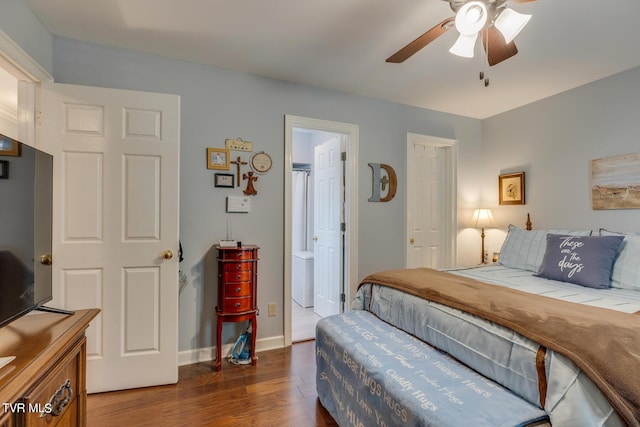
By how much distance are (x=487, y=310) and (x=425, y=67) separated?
203 centimetres

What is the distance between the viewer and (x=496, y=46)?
1686 millimetres

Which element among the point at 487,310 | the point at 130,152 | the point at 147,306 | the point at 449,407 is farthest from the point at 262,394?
the point at 130,152

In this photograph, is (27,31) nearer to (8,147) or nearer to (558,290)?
(8,147)

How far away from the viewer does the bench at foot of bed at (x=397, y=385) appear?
1092mm

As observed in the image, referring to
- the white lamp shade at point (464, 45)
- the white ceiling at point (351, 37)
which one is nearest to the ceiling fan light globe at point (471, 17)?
the white lamp shade at point (464, 45)

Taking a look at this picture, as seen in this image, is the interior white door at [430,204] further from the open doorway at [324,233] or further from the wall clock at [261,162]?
the wall clock at [261,162]

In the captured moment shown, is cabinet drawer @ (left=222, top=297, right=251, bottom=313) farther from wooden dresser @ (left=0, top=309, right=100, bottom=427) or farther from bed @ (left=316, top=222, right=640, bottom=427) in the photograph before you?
wooden dresser @ (left=0, top=309, right=100, bottom=427)

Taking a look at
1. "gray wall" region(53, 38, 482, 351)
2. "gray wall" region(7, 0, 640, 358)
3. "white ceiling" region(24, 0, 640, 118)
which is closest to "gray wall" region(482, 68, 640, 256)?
"gray wall" region(7, 0, 640, 358)

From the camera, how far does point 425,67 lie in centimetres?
254

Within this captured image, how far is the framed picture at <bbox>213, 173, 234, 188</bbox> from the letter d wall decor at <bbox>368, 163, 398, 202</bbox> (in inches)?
56.9

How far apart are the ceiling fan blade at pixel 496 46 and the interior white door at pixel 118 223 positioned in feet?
6.71

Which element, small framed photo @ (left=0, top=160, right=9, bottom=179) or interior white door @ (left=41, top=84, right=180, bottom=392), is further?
interior white door @ (left=41, top=84, right=180, bottom=392)

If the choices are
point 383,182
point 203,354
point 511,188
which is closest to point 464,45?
point 383,182

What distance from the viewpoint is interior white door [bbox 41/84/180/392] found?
6.55 feet
